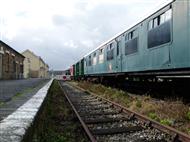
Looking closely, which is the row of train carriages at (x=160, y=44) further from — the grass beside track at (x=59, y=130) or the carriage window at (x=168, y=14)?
the grass beside track at (x=59, y=130)

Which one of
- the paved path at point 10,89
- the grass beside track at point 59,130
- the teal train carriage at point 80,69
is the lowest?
the grass beside track at point 59,130

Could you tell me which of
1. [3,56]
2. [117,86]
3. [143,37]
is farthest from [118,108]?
[3,56]

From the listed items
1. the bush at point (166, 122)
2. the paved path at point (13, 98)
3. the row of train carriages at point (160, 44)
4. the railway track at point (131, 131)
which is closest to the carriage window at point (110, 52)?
the row of train carriages at point (160, 44)

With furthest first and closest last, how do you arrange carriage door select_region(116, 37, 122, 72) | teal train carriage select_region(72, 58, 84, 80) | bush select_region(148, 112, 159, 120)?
teal train carriage select_region(72, 58, 84, 80), carriage door select_region(116, 37, 122, 72), bush select_region(148, 112, 159, 120)

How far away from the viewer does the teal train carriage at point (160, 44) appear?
32.9ft

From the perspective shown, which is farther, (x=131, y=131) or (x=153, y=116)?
(x=153, y=116)

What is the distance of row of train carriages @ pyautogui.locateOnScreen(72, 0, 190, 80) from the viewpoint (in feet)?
32.9

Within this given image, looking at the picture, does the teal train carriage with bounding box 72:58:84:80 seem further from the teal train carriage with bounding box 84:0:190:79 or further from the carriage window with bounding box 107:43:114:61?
the teal train carriage with bounding box 84:0:190:79

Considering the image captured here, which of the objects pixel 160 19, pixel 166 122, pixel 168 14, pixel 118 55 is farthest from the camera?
pixel 118 55

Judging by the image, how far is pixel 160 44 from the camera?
11.9 metres

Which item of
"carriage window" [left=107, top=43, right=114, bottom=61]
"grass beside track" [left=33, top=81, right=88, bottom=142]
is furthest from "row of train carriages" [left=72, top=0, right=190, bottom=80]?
"grass beside track" [left=33, top=81, right=88, bottom=142]

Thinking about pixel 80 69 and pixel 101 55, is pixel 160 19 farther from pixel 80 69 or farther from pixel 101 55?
pixel 80 69

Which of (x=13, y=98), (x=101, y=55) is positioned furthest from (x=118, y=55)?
(x=13, y=98)

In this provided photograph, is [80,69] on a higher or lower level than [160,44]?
lower
